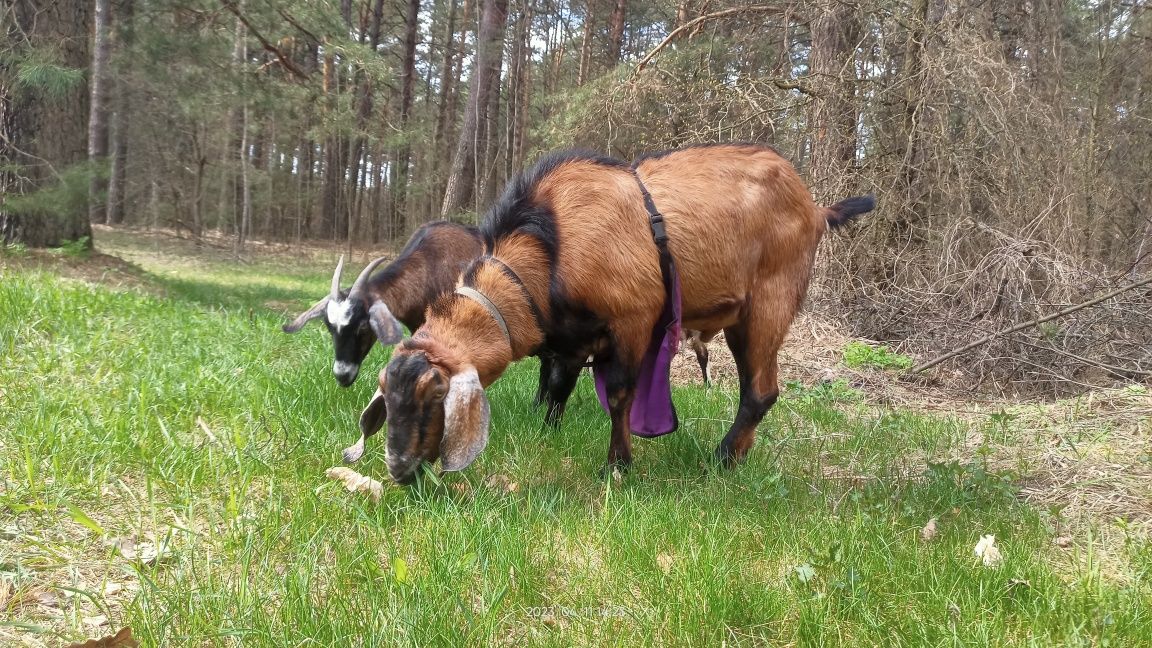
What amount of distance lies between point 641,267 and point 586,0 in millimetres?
16232

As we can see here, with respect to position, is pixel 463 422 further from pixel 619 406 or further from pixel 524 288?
pixel 619 406

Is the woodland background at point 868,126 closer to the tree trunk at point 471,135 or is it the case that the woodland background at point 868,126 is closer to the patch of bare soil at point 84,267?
the patch of bare soil at point 84,267

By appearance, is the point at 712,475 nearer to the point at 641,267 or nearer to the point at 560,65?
the point at 641,267

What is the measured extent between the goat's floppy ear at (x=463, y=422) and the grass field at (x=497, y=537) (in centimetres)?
20

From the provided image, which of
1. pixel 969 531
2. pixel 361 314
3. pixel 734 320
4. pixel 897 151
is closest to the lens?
pixel 969 531

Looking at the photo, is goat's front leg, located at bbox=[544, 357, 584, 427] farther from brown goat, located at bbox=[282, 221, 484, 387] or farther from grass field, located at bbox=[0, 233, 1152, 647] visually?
brown goat, located at bbox=[282, 221, 484, 387]

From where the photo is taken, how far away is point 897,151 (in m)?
7.63

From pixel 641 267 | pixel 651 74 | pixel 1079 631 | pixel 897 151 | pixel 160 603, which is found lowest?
pixel 160 603

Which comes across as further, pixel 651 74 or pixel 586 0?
pixel 586 0

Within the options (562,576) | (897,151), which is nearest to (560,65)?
(897,151)

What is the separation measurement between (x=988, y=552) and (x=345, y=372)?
384cm

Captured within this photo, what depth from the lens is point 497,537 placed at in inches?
93.1

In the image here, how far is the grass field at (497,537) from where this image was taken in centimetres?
190

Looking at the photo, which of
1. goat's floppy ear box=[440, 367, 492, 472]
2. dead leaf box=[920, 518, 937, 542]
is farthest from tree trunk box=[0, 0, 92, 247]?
dead leaf box=[920, 518, 937, 542]
